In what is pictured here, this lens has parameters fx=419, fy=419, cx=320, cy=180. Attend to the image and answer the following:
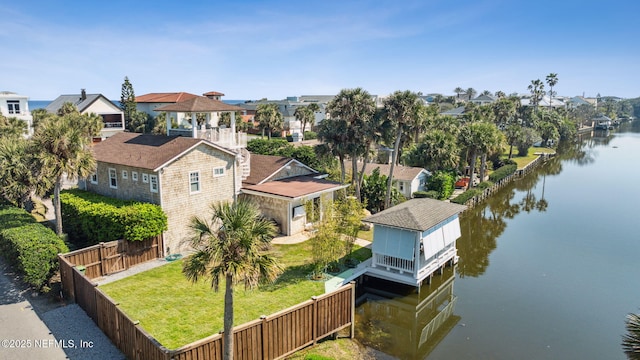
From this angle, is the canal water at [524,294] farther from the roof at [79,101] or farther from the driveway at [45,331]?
the roof at [79,101]

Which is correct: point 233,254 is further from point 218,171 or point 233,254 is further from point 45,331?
point 218,171

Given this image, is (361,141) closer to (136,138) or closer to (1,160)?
(136,138)

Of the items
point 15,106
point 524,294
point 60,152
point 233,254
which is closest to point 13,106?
point 15,106

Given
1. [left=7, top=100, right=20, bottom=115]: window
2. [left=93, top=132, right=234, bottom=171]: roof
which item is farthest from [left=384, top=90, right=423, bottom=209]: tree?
[left=7, top=100, right=20, bottom=115]: window

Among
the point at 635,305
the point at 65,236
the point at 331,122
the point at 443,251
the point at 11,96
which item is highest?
the point at 11,96

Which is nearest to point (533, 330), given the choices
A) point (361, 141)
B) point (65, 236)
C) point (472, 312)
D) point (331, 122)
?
point (472, 312)

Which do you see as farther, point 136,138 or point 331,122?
point 331,122

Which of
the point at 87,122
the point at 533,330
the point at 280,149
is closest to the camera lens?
the point at 533,330
